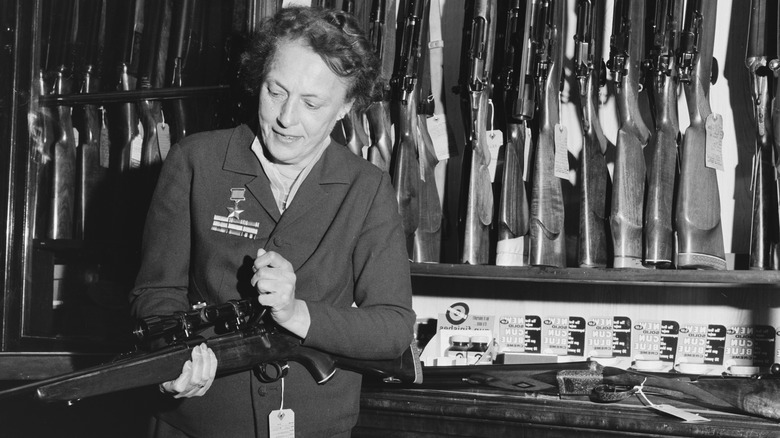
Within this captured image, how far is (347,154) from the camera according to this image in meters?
1.90

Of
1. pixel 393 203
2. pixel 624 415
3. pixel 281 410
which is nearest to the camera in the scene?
pixel 281 410

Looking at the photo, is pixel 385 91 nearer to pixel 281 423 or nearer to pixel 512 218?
pixel 512 218

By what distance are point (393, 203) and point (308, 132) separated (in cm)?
28

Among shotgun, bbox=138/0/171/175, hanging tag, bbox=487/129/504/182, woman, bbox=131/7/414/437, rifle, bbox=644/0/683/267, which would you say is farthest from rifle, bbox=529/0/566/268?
shotgun, bbox=138/0/171/175

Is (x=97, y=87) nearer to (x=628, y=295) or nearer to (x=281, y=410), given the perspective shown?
(x=281, y=410)

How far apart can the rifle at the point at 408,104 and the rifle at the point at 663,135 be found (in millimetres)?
718

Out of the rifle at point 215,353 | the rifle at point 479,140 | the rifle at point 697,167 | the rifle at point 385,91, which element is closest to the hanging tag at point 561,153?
the rifle at point 479,140

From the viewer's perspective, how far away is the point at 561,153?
261 cm

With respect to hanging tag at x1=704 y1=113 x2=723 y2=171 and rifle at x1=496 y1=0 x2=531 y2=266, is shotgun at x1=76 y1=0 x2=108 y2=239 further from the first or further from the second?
hanging tag at x1=704 y1=113 x2=723 y2=171

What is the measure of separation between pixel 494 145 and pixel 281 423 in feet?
4.31

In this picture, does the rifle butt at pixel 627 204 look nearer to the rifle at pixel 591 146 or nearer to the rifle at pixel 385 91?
the rifle at pixel 591 146

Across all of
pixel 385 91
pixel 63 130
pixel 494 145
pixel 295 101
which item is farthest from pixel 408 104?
pixel 63 130

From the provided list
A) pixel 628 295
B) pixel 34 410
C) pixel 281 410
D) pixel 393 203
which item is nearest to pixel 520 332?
pixel 628 295

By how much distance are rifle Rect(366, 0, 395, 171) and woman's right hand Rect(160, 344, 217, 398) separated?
1.21 m
